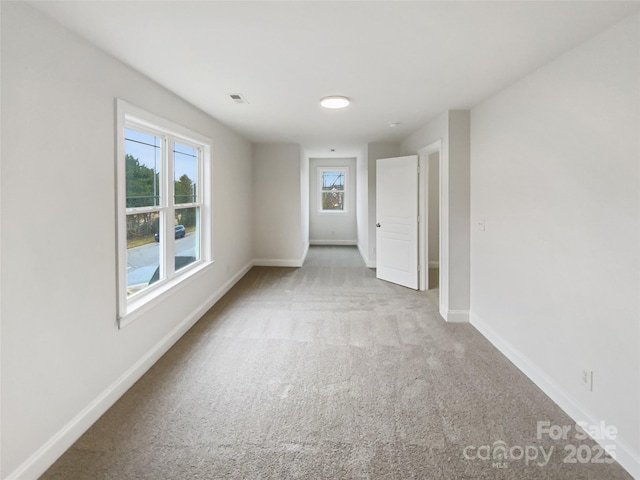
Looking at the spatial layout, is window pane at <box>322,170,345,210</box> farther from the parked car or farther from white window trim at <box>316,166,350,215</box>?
the parked car

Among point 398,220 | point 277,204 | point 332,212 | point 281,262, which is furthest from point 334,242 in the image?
point 398,220

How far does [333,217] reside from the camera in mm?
9703

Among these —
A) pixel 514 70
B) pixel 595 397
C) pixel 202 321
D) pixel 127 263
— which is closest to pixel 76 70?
pixel 127 263

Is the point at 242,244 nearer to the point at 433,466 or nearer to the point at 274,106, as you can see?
the point at 274,106

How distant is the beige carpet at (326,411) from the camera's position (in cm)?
180

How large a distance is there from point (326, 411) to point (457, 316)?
218 cm

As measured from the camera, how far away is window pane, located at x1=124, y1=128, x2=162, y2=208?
2.74 metres

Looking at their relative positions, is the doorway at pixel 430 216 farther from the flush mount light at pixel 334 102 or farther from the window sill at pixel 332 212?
the window sill at pixel 332 212

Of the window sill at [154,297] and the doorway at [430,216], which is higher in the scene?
the doorway at [430,216]

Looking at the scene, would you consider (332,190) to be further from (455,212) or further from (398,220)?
→ (455,212)

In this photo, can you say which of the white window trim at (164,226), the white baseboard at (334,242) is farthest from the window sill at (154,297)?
the white baseboard at (334,242)

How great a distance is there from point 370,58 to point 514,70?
1.10 meters

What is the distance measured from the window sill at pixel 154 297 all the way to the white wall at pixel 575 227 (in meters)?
2.97

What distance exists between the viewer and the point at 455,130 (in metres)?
3.72
